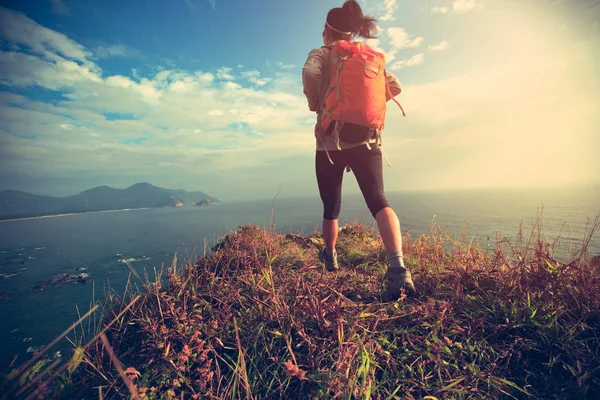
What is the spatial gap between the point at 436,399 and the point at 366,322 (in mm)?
740

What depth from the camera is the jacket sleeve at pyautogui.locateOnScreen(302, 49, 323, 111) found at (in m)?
2.86

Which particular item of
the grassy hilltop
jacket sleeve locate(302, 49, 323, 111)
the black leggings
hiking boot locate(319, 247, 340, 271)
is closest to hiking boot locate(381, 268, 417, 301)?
the grassy hilltop

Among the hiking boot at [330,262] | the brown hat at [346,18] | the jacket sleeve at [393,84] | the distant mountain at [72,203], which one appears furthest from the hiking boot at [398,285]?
the distant mountain at [72,203]

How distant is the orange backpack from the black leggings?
0.30m

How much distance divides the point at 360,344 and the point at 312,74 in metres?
2.94

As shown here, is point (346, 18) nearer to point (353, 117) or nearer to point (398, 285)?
point (353, 117)

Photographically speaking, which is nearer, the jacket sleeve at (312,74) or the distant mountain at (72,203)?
the jacket sleeve at (312,74)

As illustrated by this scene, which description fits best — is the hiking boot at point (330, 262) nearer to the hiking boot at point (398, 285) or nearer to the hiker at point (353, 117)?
the hiker at point (353, 117)

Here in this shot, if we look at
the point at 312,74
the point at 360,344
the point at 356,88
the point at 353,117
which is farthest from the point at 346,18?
the point at 360,344

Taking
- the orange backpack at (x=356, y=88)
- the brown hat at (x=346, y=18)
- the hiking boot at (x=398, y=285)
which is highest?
the brown hat at (x=346, y=18)

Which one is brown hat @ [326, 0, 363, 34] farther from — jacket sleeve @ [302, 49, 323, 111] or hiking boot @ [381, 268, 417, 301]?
hiking boot @ [381, 268, 417, 301]

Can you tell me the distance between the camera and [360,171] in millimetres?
2957

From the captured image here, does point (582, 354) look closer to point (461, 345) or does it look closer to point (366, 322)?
point (461, 345)

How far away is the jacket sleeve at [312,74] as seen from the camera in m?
2.86
